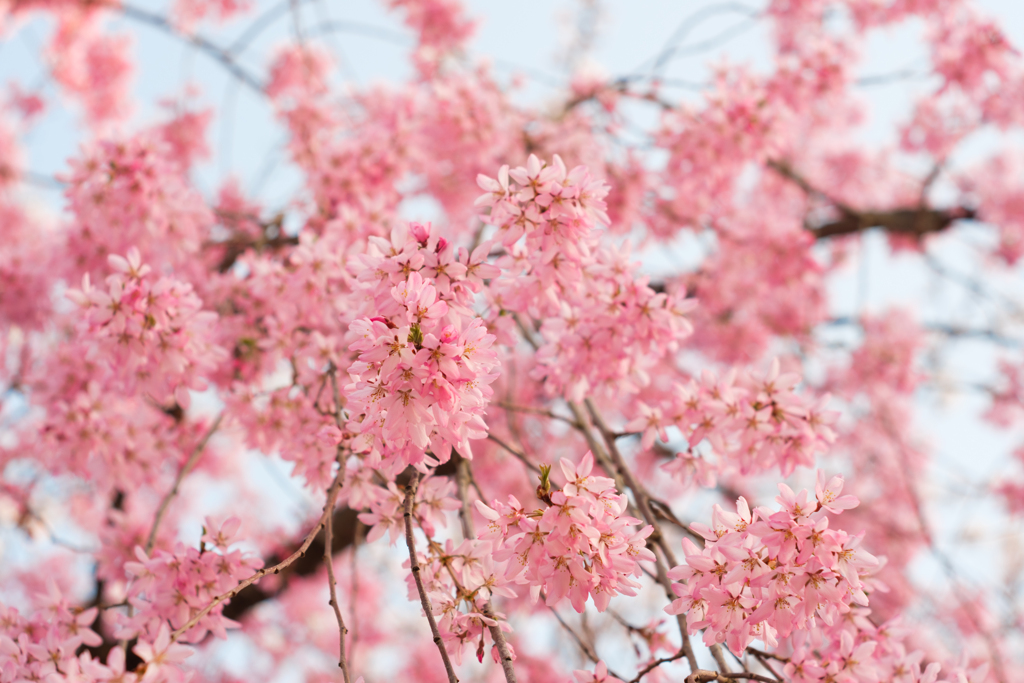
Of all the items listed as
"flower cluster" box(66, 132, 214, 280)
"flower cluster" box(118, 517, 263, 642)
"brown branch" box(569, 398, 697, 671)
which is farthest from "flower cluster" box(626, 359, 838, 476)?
"flower cluster" box(66, 132, 214, 280)

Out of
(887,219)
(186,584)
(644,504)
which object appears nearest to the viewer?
(186,584)

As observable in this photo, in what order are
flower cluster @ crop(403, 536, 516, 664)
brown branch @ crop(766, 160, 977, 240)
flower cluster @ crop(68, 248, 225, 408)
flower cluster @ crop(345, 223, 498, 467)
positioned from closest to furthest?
flower cluster @ crop(345, 223, 498, 467), flower cluster @ crop(403, 536, 516, 664), flower cluster @ crop(68, 248, 225, 408), brown branch @ crop(766, 160, 977, 240)

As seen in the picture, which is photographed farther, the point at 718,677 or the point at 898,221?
the point at 898,221

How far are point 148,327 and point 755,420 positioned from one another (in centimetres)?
168

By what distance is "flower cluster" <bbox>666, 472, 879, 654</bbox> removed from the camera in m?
1.26

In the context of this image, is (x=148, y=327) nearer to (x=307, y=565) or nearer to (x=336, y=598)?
(x=336, y=598)

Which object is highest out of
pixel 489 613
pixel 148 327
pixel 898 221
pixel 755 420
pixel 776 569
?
pixel 898 221

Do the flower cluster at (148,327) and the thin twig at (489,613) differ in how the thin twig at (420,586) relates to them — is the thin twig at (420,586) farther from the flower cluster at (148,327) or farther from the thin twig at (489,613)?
the flower cluster at (148,327)

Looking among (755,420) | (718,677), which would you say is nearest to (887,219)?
(755,420)

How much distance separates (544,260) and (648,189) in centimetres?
215

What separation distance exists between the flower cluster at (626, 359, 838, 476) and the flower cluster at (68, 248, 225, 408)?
1.41m

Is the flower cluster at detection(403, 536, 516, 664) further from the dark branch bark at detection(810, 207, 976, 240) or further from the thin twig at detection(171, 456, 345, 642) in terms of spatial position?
the dark branch bark at detection(810, 207, 976, 240)

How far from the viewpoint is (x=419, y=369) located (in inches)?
46.3

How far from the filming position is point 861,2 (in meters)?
4.78
